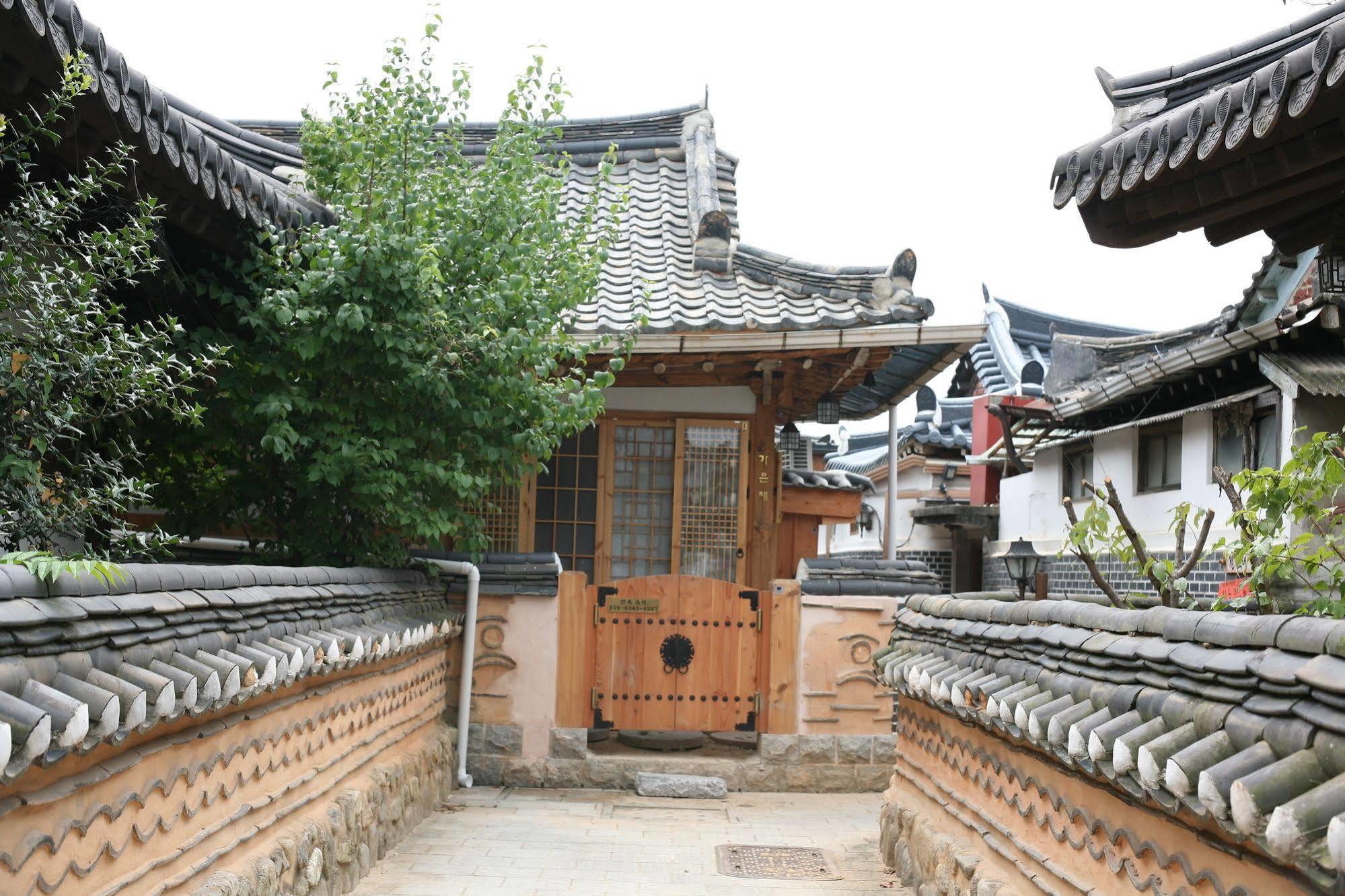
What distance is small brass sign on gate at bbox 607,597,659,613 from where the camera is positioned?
37.0 feet

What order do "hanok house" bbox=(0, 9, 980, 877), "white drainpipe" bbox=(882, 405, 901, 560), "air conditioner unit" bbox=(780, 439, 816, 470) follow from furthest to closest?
1. "air conditioner unit" bbox=(780, 439, 816, 470)
2. "white drainpipe" bbox=(882, 405, 901, 560)
3. "hanok house" bbox=(0, 9, 980, 877)

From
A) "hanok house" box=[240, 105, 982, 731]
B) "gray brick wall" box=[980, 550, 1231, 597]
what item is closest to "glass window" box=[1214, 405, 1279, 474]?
"gray brick wall" box=[980, 550, 1231, 597]

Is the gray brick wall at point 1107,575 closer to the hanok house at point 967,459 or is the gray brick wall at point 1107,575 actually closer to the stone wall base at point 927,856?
the hanok house at point 967,459

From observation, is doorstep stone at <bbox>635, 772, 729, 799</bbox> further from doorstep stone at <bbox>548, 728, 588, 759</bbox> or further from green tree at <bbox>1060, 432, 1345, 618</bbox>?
green tree at <bbox>1060, 432, 1345, 618</bbox>

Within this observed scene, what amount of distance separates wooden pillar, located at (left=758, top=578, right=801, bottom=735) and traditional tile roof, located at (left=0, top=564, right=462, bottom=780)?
5175 millimetres

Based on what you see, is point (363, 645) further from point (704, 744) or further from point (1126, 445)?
point (1126, 445)

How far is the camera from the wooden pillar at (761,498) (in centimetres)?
1296

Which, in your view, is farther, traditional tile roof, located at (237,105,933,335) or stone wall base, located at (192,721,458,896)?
traditional tile roof, located at (237,105,933,335)

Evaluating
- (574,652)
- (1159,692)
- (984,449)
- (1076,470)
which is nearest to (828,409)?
(574,652)

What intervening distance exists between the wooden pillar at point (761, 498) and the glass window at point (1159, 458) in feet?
23.8

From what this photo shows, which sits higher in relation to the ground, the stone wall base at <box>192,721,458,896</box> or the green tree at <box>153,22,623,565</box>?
the green tree at <box>153,22,623,565</box>

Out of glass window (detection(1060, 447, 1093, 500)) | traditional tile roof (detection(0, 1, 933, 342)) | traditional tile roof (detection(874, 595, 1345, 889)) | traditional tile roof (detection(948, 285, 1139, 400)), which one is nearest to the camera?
traditional tile roof (detection(874, 595, 1345, 889))

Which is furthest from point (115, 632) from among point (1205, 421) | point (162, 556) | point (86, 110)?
point (1205, 421)

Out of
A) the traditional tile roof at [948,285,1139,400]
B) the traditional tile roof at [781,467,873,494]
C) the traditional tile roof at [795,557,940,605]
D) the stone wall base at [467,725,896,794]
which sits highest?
the traditional tile roof at [948,285,1139,400]
